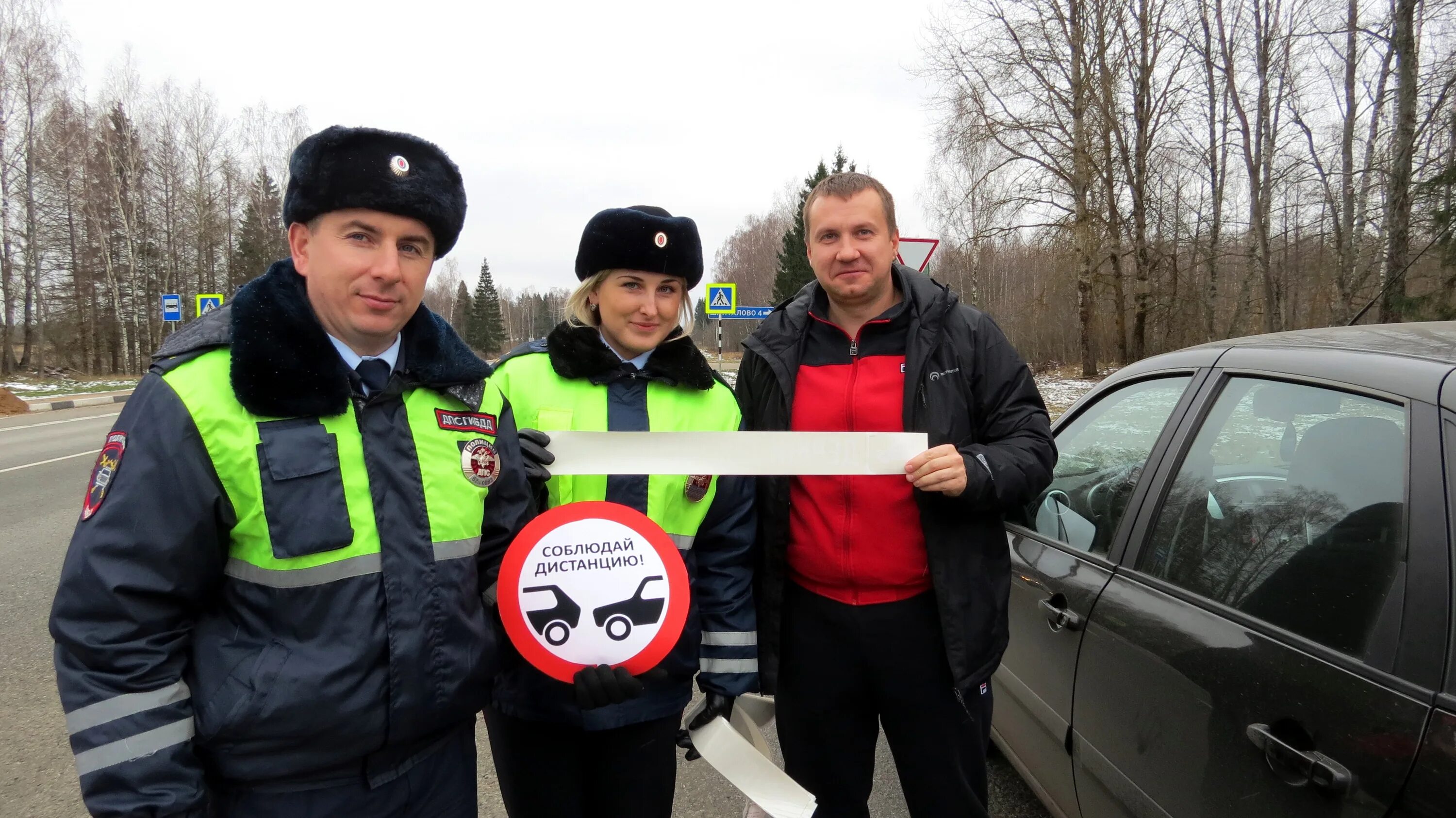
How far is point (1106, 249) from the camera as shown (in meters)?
19.6

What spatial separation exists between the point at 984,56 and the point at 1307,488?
67.2ft

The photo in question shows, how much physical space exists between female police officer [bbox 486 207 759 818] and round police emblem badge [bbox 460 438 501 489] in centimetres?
21

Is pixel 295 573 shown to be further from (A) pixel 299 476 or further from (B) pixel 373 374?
(B) pixel 373 374

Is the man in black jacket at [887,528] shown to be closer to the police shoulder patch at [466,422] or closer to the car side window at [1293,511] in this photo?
the car side window at [1293,511]

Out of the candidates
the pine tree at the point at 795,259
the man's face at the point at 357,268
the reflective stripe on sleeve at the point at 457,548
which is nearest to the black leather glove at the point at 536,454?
the reflective stripe on sleeve at the point at 457,548

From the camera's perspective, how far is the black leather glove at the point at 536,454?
1828mm

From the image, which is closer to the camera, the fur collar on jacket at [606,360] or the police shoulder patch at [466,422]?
the police shoulder patch at [466,422]

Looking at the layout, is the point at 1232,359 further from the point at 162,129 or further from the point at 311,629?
the point at 162,129

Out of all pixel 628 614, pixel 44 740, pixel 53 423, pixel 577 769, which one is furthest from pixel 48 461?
pixel 628 614

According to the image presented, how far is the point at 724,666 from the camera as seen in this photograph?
6.62ft

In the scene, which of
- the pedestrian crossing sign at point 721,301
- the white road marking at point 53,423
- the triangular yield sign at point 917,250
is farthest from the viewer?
the pedestrian crossing sign at point 721,301

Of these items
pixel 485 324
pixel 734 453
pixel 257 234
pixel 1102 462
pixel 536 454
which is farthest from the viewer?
pixel 485 324

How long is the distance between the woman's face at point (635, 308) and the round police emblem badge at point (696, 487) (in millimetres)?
382

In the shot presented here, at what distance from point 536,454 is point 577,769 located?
81 cm
